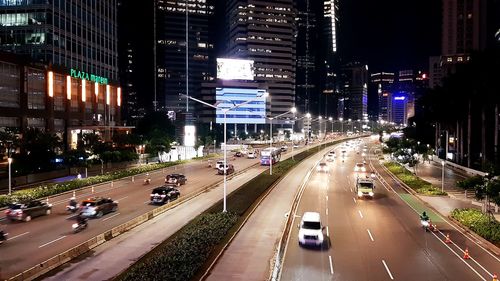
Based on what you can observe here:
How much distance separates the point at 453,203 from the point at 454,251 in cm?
1901

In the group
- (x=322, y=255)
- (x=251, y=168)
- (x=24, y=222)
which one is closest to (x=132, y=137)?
(x=251, y=168)

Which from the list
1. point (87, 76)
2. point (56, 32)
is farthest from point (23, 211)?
point (87, 76)

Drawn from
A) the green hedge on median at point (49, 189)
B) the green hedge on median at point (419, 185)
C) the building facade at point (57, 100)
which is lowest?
the green hedge on median at point (419, 185)

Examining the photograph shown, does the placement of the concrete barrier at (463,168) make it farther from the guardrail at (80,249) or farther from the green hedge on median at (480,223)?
the guardrail at (80,249)

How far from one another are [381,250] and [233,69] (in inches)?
6555

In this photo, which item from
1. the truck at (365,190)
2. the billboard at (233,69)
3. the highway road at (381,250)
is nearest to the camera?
the highway road at (381,250)

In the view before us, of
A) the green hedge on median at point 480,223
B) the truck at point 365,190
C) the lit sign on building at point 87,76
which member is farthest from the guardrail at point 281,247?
the lit sign on building at point 87,76

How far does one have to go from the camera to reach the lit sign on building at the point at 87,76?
95.9 metres

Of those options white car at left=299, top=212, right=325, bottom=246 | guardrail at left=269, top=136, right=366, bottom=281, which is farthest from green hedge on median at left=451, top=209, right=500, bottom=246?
guardrail at left=269, top=136, right=366, bottom=281

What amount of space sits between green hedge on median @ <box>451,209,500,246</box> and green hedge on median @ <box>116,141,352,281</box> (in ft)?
53.1

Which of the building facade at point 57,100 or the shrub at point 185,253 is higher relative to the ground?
the building facade at point 57,100

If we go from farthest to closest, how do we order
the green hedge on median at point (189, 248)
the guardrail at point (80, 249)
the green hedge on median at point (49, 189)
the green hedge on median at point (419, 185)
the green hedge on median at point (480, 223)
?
the green hedge on median at point (419, 185) → the green hedge on median at point (49, 189) → the green hedge on median at point (480, 223) → the guardrail at point (80, 249) → the green hedge on median at point (189, 248)

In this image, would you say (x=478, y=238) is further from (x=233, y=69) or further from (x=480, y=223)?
(x=233, y=69)

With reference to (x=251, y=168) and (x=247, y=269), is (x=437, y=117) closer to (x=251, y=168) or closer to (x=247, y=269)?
(x=251, y=168)
